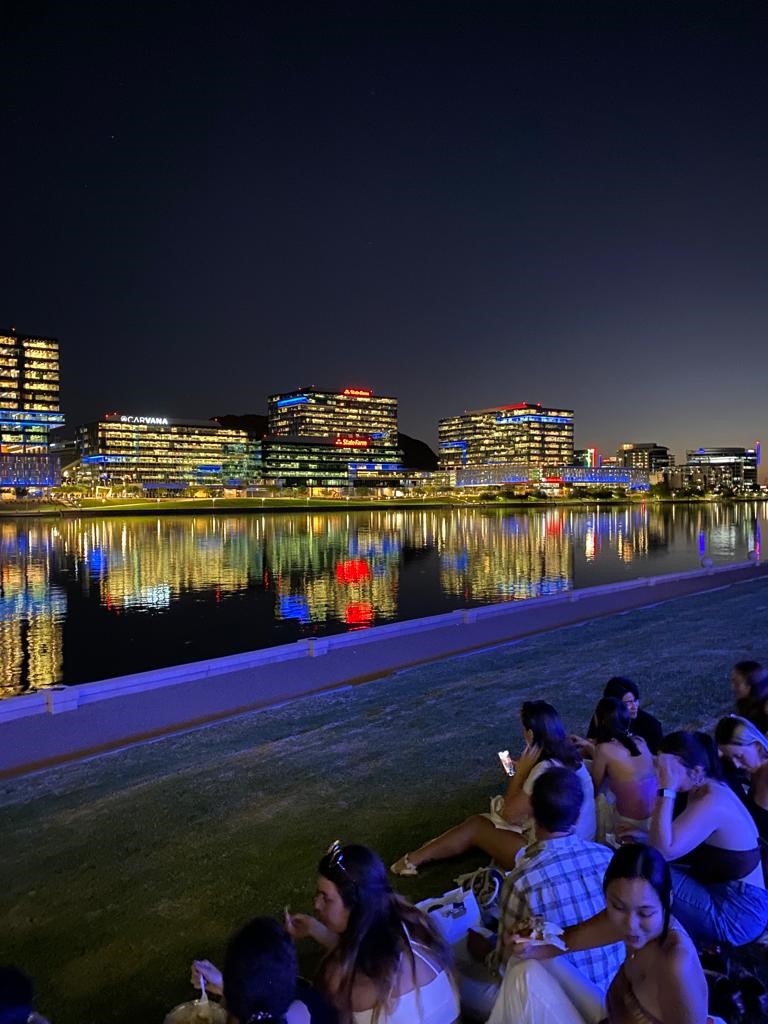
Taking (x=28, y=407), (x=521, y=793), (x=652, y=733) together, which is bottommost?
(x=521, y=793)

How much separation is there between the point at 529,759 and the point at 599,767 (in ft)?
1.43

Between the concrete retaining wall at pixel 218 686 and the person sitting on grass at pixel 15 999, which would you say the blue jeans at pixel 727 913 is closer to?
the person sitting on grass at pixel 15 999

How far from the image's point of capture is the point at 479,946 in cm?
368

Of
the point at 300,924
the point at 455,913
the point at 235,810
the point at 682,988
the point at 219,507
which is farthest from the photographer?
the point at 219,507

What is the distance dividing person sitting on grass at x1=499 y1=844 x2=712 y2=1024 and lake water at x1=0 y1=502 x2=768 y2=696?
16337 mm

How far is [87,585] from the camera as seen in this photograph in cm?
3756

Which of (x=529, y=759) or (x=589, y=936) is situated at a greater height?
(x=529, y=759)

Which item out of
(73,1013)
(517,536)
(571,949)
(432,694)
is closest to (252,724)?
(432,694)

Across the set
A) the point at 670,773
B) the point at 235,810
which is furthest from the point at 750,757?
the point at 235,810

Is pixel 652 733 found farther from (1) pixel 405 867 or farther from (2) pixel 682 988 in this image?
(2) pixel 682 988

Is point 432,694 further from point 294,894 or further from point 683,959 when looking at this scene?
point 683,959

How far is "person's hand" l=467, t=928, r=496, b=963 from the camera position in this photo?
366 cm

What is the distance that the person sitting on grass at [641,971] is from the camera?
261cm

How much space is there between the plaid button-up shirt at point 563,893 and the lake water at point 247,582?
51.7 feet
